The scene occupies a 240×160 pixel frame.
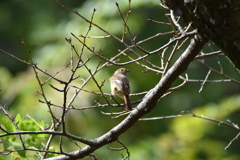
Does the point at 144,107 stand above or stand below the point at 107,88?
below

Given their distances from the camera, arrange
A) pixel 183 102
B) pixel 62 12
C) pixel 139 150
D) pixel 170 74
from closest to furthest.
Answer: pixel 170 74
pixel 139 150
pixel 183 102
pixel 62 12

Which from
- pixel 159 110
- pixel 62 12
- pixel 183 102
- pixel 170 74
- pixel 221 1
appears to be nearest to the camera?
pixel 221 1

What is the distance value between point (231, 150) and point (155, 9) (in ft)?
11.9

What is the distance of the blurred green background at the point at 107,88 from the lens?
22.5ft

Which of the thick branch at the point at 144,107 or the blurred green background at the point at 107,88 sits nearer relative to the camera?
the thick branch at the point at 144,107

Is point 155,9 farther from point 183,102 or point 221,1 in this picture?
point 221,1

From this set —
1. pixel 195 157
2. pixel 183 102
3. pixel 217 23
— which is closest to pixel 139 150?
pixel 195 157

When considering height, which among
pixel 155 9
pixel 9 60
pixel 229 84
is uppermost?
pixel 155 9

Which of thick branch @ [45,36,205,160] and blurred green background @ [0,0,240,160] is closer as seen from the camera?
thick branch @ [45,36,205,160]

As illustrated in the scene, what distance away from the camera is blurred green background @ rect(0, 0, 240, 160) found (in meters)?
6.86

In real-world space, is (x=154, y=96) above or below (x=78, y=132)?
above

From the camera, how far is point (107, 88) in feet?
24.4

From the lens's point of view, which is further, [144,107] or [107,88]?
[107,88]

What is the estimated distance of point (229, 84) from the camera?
1050cm
